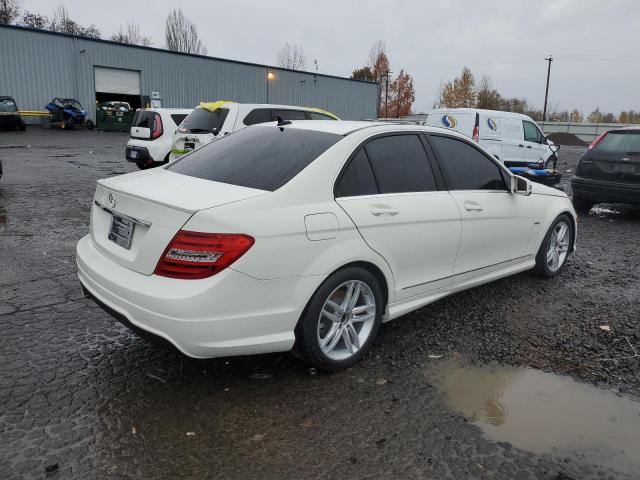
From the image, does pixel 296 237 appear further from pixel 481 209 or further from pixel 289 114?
pixel 289 114

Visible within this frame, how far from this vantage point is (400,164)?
12.6ft

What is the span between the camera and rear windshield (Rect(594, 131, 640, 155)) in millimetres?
8656

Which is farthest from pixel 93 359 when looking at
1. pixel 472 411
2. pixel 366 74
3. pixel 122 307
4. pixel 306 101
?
pixel 366 74

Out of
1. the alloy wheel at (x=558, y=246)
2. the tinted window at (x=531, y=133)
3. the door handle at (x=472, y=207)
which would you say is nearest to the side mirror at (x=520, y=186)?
the door handle at (x=472, y=207)

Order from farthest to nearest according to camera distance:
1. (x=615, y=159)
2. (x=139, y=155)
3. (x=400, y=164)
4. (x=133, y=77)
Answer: (x=133, y=77)
(x=139, y=155)
(x=615, y=159)
(x=400, y=164)

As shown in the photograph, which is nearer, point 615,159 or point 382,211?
point 382,211

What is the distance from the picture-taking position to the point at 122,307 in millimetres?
2994

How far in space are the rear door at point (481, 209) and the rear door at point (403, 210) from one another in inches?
6.2

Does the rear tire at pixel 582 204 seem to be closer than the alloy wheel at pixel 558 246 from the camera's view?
No

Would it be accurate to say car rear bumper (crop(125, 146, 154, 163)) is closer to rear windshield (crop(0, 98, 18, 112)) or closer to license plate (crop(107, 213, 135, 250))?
license plate (crop(107, 213, 135, 250))

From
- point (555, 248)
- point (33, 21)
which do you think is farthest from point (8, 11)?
point (555, 248)

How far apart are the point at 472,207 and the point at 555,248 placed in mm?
1901

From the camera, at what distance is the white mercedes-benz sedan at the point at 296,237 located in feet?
9.18

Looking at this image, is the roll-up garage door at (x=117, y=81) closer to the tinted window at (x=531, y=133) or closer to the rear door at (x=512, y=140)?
the rear door at (x=512, y=140)
